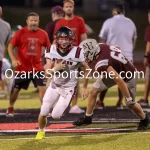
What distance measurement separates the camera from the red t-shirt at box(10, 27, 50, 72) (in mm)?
10805

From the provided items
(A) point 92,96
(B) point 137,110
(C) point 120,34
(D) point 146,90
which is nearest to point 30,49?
(C) point 120,34

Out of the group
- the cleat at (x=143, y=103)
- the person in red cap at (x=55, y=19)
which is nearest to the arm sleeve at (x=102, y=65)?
the person in red cap at (x=55, y=19)

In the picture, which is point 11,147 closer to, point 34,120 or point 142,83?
point 34,120

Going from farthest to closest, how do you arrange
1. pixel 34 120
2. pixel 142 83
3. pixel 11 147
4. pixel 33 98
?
pixel 142 83
pixel 33 98
pixel 34 120
pixel 11 147

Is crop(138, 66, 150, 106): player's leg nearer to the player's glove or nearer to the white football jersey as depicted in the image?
the player's glove

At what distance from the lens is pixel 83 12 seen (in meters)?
37.2

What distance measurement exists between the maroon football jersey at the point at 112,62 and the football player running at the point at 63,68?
19 cm

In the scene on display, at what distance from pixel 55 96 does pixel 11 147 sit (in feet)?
3.23

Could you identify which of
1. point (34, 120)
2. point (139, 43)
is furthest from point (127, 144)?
point (139, 43)

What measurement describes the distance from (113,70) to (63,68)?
0.63m

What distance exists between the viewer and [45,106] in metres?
8.45

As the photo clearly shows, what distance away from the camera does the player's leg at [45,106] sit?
27.7 ft

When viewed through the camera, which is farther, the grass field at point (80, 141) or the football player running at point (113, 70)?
the football player running at point (113, 70)

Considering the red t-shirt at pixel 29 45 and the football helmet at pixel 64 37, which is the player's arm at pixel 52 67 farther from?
the red t-shirt at pixel 29 45
